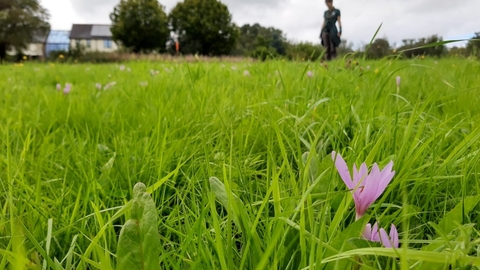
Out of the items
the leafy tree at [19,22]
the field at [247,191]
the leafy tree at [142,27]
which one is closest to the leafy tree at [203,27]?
the leafy tree at [142,27]

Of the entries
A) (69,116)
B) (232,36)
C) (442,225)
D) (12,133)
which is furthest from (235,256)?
(232,36)

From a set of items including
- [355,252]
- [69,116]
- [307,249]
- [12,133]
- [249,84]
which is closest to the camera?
[355,252]

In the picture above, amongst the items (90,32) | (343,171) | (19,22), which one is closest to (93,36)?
(90,32)

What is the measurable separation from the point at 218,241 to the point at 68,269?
0.28 meters

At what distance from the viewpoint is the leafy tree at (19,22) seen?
3119 cm

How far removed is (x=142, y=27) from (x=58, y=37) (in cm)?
4018

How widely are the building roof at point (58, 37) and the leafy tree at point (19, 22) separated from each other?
115 feet

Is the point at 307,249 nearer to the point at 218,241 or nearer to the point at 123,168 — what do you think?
the point at 218,241

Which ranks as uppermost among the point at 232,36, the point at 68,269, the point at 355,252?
the point at 232,36

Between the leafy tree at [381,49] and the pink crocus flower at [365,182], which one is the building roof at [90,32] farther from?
the pink crocus flower at [365,182]

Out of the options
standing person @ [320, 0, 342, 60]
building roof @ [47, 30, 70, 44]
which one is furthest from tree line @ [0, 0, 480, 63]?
building roof @ [47, 30, 70, 44]

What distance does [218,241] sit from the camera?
0.52m

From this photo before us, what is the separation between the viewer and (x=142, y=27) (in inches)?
1380

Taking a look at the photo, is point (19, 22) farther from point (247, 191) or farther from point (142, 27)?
point (247, 191)
